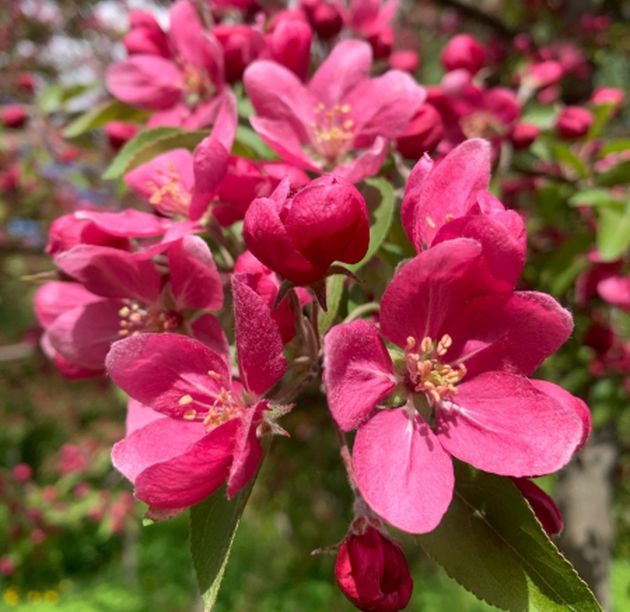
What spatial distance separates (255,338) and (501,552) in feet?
1.22

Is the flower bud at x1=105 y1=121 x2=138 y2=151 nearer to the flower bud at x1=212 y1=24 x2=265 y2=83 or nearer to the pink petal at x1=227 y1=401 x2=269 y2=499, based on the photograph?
the flower bud at x1=212 y1=24 x2=265 y2=83

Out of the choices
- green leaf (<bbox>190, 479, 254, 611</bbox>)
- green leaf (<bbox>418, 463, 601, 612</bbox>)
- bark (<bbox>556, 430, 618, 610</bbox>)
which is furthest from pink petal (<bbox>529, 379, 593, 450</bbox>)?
bark (<bbox>556, 430, 618, 610</bbox>)

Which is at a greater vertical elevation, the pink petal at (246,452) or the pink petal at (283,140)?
the pink petal at (283,140)

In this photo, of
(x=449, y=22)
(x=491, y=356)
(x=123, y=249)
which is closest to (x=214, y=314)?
(x=123, y=249)

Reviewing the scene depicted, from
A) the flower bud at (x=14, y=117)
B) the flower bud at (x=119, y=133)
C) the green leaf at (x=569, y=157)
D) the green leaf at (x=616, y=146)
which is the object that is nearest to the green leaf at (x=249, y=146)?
the flower bud at (x=119, y=133)

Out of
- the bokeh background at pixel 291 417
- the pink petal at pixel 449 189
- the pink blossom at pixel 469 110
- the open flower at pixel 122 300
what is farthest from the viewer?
the bokeh background at pixel 291 417

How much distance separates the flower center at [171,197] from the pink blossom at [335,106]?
0.17 metres

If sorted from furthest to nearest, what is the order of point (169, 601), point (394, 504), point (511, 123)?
point (169, 601), point (511, 123), point (394, 504)

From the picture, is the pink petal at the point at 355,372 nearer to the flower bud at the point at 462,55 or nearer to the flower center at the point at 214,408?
the flower center at the point at 214,408

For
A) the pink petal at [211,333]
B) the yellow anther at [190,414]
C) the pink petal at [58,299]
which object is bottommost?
the pink petal at [58,299]

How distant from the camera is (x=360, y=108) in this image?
1196 millimetres

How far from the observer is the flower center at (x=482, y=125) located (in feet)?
4.85

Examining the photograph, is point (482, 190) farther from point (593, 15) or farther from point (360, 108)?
point (593, 15)

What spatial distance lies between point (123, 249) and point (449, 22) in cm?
395
